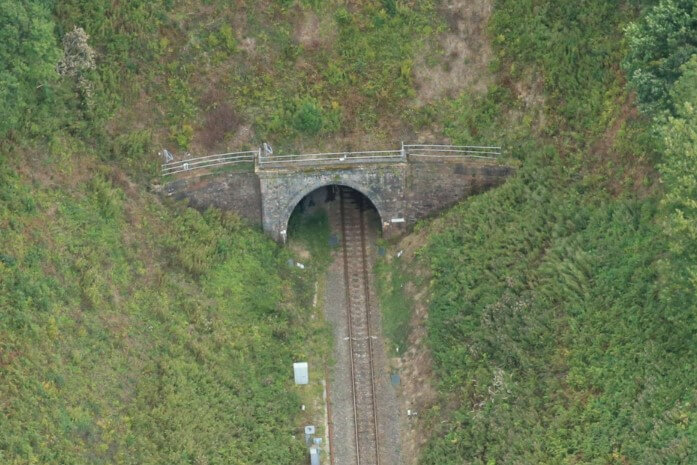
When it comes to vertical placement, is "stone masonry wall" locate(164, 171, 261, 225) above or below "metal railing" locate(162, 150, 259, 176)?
below

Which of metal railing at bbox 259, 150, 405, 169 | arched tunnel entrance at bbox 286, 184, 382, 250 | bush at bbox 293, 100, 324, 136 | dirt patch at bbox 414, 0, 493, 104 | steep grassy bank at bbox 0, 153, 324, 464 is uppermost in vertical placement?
dirt patch at bbox 414, 0, 493, 104

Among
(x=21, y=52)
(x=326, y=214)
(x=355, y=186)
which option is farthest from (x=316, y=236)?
(x=21, y=52)

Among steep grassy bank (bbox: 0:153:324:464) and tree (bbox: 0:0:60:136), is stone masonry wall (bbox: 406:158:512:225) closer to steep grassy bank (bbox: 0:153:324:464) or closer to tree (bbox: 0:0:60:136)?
steep grassy bank (bbox: 0:153:324:464)

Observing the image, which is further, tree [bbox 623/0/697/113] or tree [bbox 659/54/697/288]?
tree [bbox 623/0/697/113]

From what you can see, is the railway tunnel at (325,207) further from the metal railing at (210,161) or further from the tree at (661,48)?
the tree at (661,48)

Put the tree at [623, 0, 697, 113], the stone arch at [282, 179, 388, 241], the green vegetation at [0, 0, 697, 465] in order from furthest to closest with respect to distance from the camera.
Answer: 1. the stone arch at [282, 179, 388, 241]
2. the tree at [623, 0, 697, 113]
3. the green vegetation at [0, 0, 697, 465]

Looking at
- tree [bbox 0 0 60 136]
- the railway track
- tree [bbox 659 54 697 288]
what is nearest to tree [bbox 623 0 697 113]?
tree [bbox 659 54 697 288]
